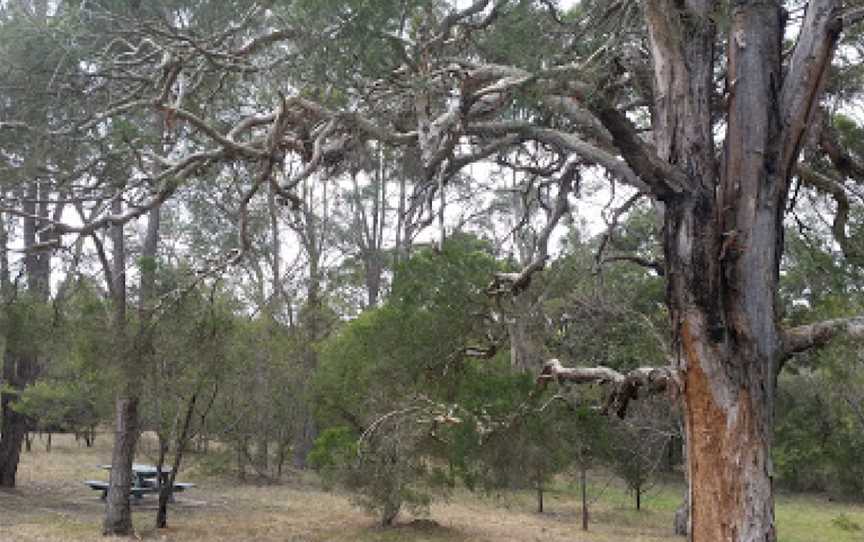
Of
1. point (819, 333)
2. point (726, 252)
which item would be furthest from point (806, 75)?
point (819, 333)

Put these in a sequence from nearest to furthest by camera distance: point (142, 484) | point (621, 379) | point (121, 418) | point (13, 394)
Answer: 1. point (621, 379)
2. point (121, 418)
3. point (13, 394)
4. point (142, 484)

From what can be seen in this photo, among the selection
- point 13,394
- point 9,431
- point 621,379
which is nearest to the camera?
point 621,379

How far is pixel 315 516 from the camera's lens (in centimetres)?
1559

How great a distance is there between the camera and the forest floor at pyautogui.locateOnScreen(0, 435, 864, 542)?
12.8 meters

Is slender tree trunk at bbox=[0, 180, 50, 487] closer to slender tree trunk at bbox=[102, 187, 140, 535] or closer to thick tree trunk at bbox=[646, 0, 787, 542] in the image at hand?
slender tree trunk at bbox=[102, 187, 140, 535]

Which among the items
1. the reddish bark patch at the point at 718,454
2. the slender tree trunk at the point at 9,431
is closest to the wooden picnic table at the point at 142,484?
the slender tree trunk at the point at 9,431

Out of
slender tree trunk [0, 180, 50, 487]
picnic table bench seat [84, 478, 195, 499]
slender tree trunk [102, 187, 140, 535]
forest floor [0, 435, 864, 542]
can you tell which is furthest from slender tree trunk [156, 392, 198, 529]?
slender tree trunk [0, 180, 50, 487]

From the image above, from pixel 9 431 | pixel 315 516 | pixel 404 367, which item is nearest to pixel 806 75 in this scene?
pixel 404 367

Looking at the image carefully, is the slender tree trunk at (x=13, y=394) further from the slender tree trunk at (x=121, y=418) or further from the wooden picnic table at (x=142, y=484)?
the slender tree trunk at (x=121, y=418)

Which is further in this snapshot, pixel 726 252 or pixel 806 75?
pixel 806 75

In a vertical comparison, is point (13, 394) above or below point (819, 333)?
below

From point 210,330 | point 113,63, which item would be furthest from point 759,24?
point 210,330

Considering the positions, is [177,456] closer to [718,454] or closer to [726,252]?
[718,454]

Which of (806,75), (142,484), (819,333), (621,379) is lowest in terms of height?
(142,484)
